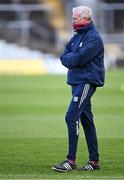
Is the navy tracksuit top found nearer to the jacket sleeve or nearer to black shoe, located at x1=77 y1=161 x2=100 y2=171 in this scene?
the jacket sleeve

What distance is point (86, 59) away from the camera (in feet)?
38.1

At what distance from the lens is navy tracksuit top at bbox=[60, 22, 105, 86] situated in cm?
1162

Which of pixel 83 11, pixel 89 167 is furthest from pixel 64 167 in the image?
pixel 83 11

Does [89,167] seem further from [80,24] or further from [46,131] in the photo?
[46,131]

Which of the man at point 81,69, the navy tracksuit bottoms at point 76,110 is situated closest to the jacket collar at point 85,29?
the man at point 81,69

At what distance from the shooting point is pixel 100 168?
12047mm

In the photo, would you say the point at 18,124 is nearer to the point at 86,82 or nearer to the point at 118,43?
the point at 86,82

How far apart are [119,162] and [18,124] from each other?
615 cm

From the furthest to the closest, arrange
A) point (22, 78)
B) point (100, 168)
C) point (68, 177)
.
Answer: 1. point (22, 78)
2. point (100, 168)
3. point (68, 177)

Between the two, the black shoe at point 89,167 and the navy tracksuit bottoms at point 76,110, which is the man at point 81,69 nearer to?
the navy tracksuit bottoms at point 76,110

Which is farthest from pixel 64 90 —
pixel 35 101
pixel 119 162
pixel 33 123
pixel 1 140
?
pixel 119 162

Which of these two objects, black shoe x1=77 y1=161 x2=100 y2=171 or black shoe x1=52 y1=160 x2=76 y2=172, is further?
black shoe x1=77 y1=161 x2=100 y2=171

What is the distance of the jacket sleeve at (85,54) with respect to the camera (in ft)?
38.0

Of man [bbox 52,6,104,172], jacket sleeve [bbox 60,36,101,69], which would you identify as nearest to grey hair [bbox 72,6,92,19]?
man [bbox 52,6,104,172]
